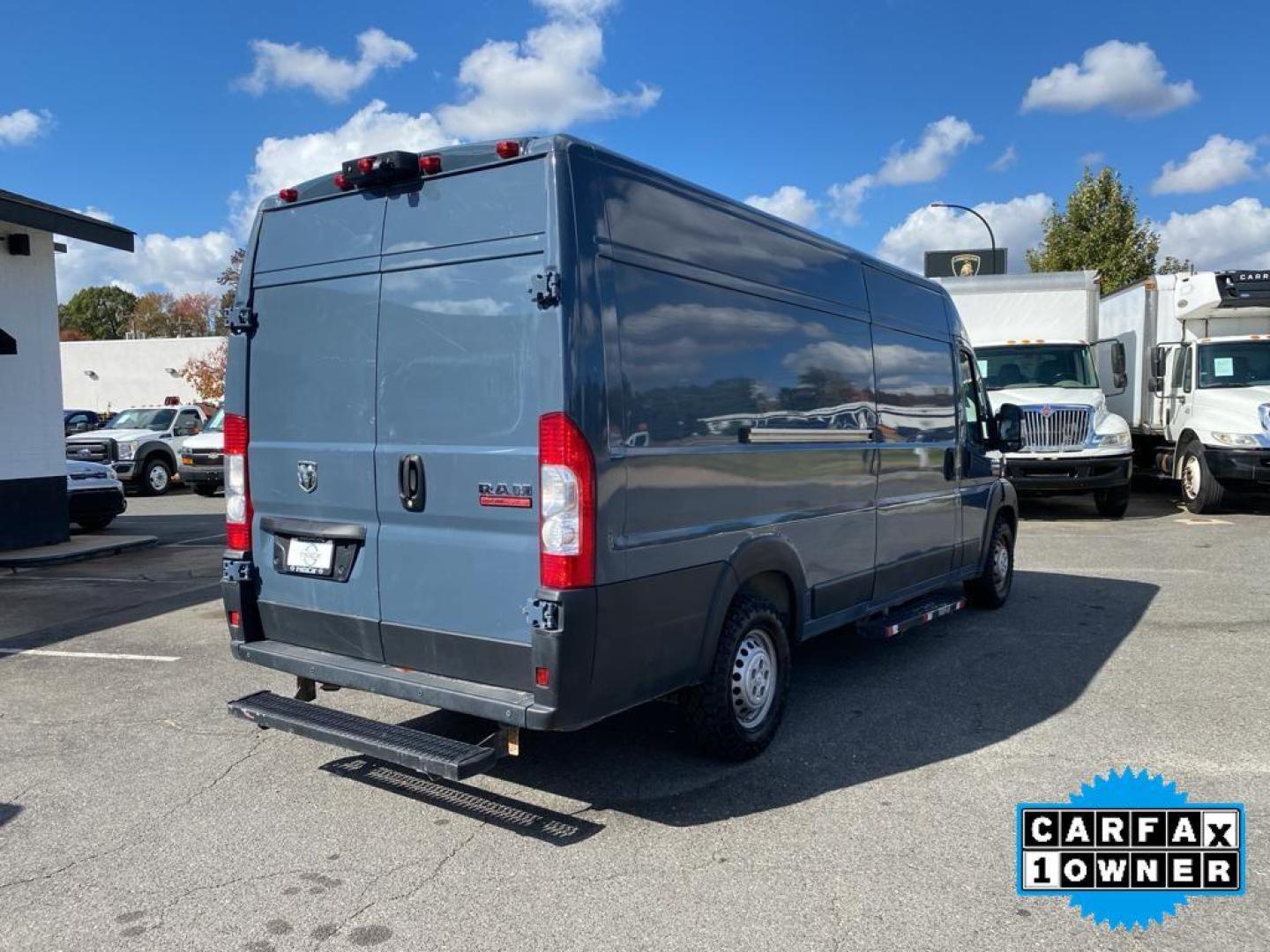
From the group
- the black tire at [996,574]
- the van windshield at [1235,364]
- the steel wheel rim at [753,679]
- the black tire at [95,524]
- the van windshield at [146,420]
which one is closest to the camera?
the steel wheel rim at [753,679]

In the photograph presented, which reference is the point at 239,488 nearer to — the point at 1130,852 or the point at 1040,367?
the point at 1130,852

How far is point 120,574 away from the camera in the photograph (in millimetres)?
10625

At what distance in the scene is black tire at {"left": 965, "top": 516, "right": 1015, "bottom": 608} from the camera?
8125mm

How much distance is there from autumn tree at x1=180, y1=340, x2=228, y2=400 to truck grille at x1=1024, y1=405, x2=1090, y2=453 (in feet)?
128

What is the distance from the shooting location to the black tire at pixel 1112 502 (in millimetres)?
14477

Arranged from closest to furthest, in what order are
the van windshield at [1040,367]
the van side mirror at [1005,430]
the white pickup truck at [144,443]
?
the van side mirror at [1005,430] < the van windshield at [1040,367] < the white pickup truck at [144,443]

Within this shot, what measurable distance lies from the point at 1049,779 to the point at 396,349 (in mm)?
3560

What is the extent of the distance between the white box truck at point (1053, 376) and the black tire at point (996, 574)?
19.4ft

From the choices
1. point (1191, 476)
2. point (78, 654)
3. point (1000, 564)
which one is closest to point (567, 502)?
A: point (78, 654)

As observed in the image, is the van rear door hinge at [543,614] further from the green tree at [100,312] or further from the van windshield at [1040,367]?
the green tree at [100,312]

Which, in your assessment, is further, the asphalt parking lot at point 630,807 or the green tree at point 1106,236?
the green tree at point 1106,236

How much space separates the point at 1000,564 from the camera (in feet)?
27.5

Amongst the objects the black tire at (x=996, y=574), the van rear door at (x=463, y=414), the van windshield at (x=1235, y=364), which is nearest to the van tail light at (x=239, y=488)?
the van rear door at (x=463, y=414)

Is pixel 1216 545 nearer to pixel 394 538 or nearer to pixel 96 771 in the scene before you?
pixel 394 538
